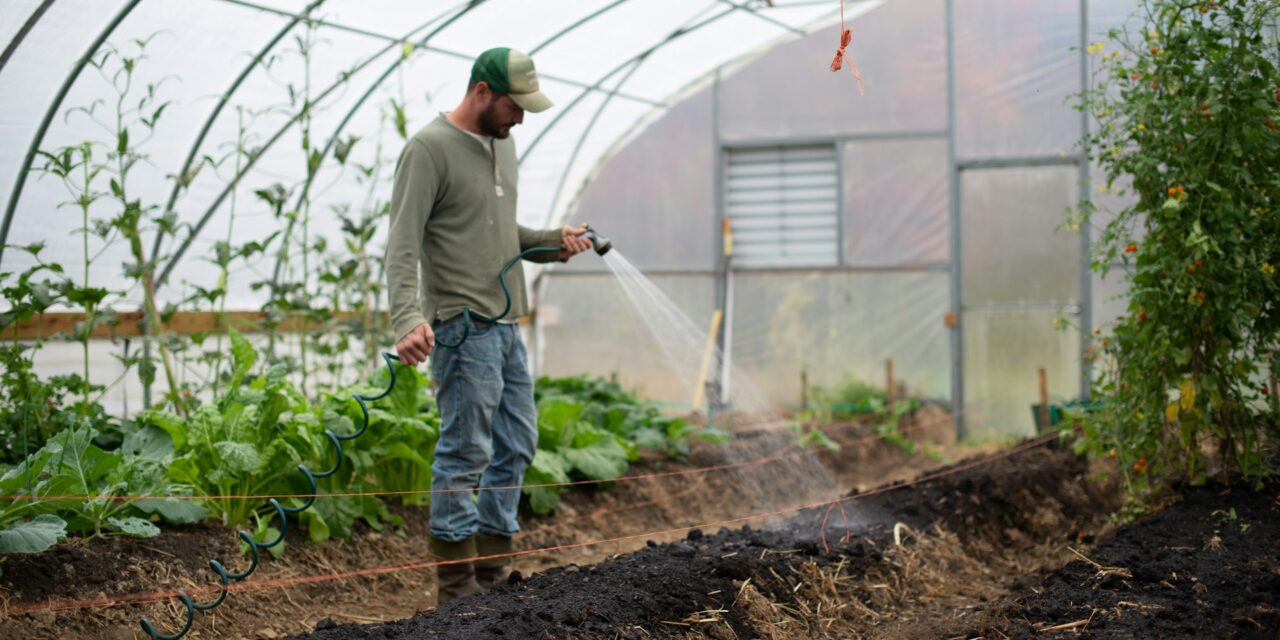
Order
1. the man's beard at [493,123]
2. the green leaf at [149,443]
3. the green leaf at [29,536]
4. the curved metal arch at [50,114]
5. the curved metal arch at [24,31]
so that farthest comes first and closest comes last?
the curved metal arch at [50,114] < the curved metal arch at [24,31] < the green leaf at [149,443] < the man's beard at [493,123] < the green leaf at [29,536]

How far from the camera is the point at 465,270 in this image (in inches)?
135

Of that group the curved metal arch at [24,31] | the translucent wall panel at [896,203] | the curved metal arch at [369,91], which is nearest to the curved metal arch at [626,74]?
the curved metal arch at [369,91]

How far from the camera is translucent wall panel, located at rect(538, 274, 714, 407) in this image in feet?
30.5

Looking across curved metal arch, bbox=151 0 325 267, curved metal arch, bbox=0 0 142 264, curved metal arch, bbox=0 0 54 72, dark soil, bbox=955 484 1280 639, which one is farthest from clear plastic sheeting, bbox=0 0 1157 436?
dark soil, bbox=955 484 1280 639

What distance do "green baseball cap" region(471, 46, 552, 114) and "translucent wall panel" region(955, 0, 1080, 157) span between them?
591 centimetres

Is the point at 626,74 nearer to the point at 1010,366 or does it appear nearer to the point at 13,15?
the point at 1010,366

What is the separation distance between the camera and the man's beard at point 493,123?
3441mm

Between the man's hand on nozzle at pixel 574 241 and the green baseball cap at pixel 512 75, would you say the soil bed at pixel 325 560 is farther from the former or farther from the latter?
the green baseball cap at pixel 512 75

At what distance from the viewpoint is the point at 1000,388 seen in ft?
28.0

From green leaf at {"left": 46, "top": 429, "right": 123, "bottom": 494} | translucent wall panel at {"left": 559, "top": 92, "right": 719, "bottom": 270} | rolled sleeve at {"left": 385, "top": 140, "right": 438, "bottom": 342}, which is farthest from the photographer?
translucent wall panel at {"left": 559, "top": 92, "right": 719, "bottom": 270}

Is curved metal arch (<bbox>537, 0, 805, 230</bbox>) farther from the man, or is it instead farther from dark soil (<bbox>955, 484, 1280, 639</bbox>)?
→ dark soil (<bbox>955, 484, 1280, 639</bbox>)

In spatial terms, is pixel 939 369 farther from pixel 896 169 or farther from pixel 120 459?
pixel 120 459

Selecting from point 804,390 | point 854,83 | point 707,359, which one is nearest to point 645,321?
point 707,359

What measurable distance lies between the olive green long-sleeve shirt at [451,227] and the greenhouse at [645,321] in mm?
14
